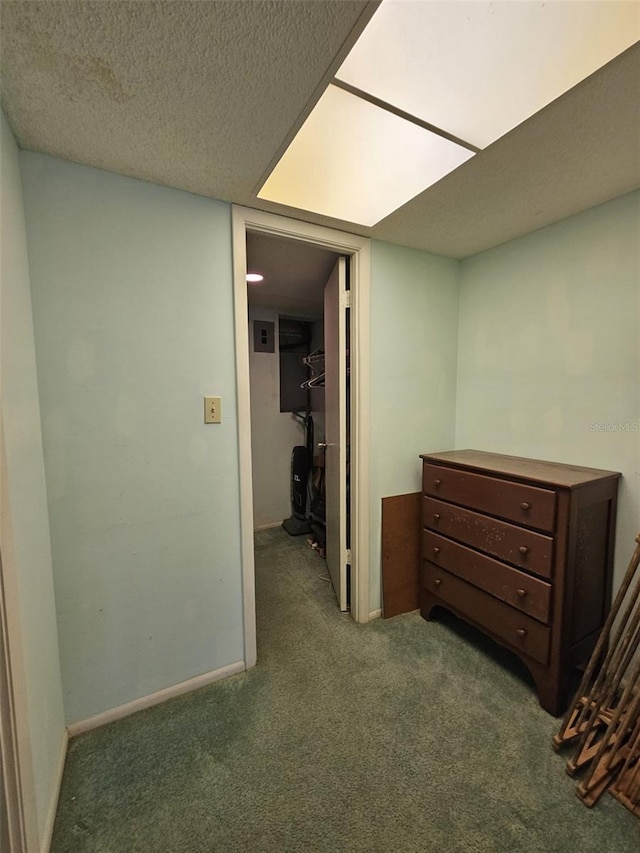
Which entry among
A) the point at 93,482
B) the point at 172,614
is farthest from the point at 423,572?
the point at 93,482

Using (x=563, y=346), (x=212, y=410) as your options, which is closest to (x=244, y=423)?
(x=212, y=410)

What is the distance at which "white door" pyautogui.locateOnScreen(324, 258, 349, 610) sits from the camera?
1.92m

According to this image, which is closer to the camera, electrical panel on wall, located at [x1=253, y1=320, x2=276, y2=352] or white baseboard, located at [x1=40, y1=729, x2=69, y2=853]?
white baseboard, located at [x1=40, y1=729, x2=69, y2=853]

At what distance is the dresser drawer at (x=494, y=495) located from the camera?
1353mm

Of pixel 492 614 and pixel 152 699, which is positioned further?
pixel 492 614

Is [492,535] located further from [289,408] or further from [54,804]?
[289,408]

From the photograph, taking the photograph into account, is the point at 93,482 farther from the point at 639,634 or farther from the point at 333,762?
the point at 639,634

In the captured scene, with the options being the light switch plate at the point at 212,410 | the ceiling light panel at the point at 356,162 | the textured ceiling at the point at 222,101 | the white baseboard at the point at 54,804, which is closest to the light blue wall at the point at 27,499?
the white baseboard at the point at 54,804

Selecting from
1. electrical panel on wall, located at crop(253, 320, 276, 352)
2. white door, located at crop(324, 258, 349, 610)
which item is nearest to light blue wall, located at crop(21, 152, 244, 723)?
white door, located at crop(324, 258, 349, 610)

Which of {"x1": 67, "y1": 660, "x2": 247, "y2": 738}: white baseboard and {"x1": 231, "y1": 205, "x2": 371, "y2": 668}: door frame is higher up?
{"x1": 231, "y1": 205, "x2": 371, "y2": 668}: door frame

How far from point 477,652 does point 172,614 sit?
1.56m

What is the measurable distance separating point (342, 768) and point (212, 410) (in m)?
1.46

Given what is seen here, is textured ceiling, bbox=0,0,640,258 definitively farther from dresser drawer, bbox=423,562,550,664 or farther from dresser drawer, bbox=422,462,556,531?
dresser drawer, bbox=423,562,550,664

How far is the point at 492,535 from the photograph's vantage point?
155 cm
